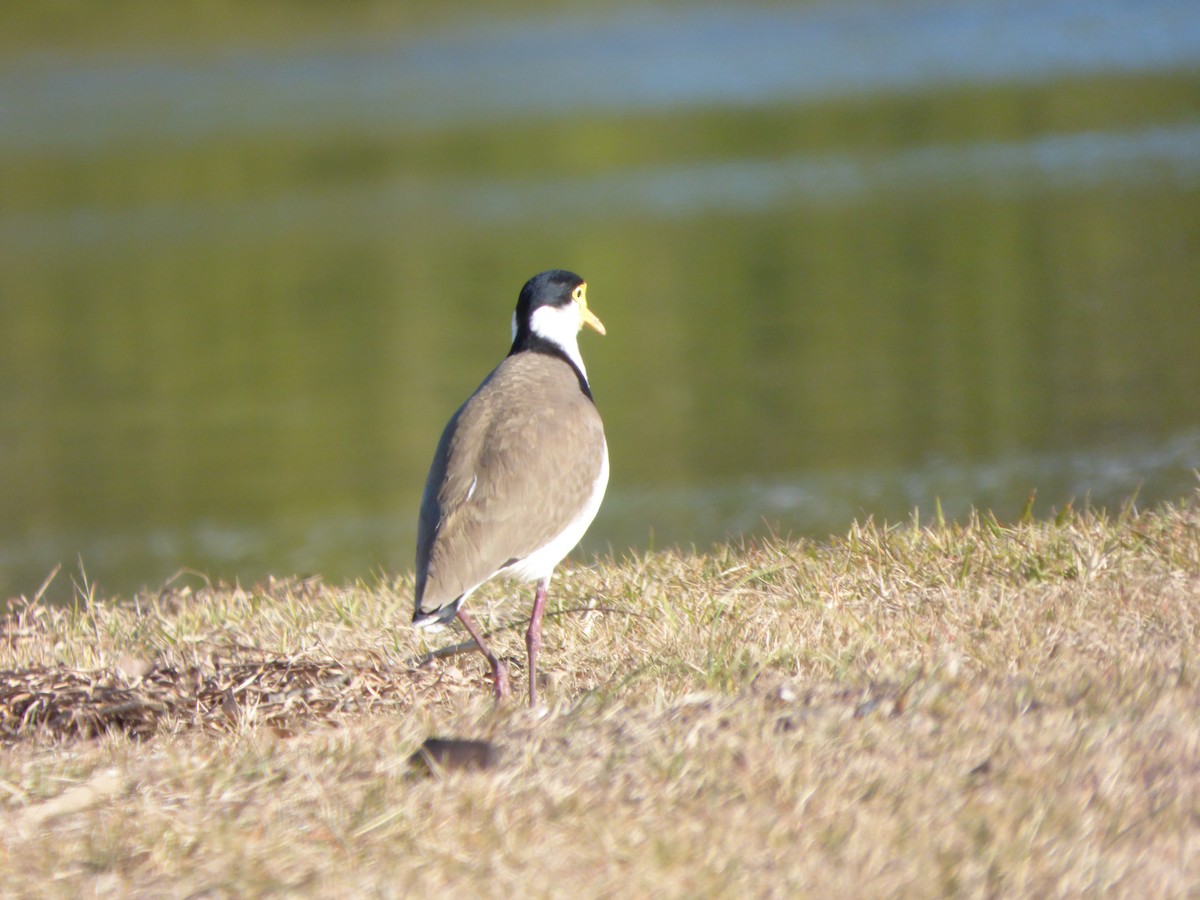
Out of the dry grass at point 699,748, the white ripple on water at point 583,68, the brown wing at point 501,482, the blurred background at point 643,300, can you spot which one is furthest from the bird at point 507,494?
the white ripple on water at point 583,68

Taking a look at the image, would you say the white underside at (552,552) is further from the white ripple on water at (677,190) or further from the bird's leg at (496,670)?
the white ripple on water at (677,190)

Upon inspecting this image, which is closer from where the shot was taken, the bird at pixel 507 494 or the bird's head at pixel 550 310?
the bird at pixel 507 494

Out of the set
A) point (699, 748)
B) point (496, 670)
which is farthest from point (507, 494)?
point (699, 748)

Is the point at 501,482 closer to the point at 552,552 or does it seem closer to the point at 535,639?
the point at 552,552

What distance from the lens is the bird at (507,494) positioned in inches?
204

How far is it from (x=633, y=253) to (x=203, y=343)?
657 cm

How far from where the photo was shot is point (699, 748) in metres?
3.91

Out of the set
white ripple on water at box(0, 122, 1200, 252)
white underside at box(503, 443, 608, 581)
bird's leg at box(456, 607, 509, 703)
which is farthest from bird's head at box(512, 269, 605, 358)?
white ripple on water at box(0, 122, 1200, 252)

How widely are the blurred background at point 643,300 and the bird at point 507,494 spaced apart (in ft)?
7.61

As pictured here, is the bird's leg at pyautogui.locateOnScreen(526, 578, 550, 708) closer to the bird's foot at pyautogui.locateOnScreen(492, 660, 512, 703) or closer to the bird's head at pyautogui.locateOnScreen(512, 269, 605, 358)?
the bird's foot at pyautogui.locateOnScreen(492, 660, 512, 703)

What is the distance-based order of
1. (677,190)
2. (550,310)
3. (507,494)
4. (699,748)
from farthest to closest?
(677,190) → (550,310) → (507,494) → (699,748)

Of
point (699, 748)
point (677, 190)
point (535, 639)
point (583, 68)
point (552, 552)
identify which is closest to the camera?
point (699, 748)

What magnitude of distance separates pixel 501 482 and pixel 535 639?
53cm

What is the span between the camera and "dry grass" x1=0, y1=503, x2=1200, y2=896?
347cm
